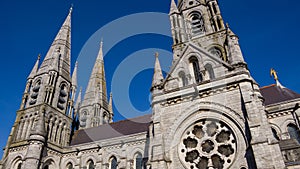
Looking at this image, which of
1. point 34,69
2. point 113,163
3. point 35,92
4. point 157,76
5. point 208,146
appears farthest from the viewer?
point 34,69

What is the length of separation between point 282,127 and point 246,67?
607 centimetres

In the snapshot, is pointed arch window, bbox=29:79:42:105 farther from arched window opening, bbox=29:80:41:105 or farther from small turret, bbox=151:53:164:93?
small turret, bbox=151:53:164:93

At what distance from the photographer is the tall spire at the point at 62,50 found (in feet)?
94.2

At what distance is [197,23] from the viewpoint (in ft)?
88.9

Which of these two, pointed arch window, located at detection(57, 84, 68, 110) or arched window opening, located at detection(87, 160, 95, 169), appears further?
pointed arch window, located at detection(57, 84, 68, 110)

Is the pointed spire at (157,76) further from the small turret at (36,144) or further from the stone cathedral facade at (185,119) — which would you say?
the small turret at (36,144)

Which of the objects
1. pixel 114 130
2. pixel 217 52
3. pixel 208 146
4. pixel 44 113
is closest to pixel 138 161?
pixel 114 130

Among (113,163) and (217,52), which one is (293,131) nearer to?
(217,52)

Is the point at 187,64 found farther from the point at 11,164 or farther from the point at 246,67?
the point at 11,164

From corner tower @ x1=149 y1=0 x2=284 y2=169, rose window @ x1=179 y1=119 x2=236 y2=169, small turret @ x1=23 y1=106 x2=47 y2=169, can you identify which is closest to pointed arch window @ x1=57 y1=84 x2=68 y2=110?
small turret @ x1=23 y1=106 x2=47 y2=169

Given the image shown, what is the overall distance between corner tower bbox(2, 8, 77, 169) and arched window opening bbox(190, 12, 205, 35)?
17.2m

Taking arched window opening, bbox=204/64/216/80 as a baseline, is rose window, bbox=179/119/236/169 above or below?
below

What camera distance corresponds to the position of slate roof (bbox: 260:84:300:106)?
18117mm

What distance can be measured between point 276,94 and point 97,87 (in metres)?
31.5
